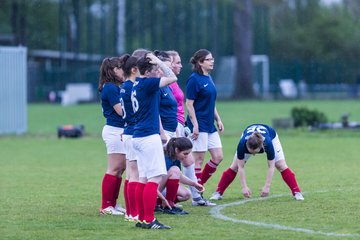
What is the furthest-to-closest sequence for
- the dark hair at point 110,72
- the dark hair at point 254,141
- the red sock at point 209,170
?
the red sock at point 209,170, the dark hair at point 254,141, the dark hair at point 110,72

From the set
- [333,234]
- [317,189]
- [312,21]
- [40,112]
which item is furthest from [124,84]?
[312,21]

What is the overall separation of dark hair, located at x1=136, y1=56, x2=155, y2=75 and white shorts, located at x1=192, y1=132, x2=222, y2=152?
10.5ft

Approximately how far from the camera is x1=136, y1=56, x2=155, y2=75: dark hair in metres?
10.1

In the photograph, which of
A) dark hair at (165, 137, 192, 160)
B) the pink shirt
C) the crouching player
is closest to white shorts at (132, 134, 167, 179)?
dark hair at (165, 137, 192, 160)

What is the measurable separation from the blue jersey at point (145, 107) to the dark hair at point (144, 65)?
0.32ft

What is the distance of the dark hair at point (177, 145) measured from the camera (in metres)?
10.9

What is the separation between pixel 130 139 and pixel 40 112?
3435 cm

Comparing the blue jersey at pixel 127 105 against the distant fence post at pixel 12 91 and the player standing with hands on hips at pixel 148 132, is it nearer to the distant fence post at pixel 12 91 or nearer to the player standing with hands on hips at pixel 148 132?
the player standing with hands on hips at pixel 148 132

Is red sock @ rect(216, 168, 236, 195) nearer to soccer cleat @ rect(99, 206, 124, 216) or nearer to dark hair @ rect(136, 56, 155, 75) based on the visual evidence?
soccer cleat @ rect(99, 206, 124, 216)

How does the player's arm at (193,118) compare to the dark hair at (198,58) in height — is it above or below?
below

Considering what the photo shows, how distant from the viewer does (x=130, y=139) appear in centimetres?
1081

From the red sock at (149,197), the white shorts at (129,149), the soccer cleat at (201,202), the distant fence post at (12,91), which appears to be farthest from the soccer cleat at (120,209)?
the distant fence post at (12,91)

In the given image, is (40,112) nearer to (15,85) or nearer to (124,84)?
(15,85)

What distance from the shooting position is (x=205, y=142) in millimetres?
13258
